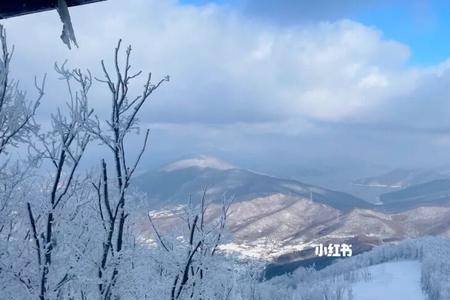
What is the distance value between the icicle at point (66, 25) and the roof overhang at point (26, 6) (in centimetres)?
2

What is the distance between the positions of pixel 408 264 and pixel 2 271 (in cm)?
11248

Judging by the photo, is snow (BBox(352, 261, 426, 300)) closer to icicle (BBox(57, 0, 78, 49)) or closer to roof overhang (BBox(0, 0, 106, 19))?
icicle (BBox(57, 0, 78, 49))

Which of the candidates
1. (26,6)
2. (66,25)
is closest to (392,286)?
(66,25)

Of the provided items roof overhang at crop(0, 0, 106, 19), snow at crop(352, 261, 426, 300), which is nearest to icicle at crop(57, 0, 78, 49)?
roof overhang at crop(0, 0, 106, 19)

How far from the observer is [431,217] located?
177500 mm

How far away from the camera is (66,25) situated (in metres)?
2.19

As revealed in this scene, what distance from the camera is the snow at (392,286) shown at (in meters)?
90.9

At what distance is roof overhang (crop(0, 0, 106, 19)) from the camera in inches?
77.7

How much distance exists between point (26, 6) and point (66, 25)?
231mm

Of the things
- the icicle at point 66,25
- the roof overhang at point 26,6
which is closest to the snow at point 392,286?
the icicle at point 66,25

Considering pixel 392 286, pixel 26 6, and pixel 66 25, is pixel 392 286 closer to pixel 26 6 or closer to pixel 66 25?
pixel 66 25

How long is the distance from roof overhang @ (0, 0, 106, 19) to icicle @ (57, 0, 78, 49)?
0.02 m

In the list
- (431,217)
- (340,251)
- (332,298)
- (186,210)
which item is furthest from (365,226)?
(186,210)

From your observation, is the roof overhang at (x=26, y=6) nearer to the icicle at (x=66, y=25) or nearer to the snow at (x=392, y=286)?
the icicle at (x=66, y=25)
